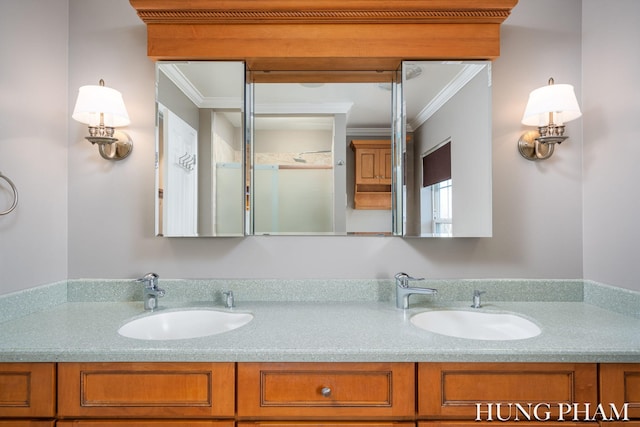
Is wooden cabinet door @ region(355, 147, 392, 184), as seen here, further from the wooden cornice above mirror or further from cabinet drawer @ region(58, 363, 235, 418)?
cabinet drawer @ region(58, 363, 235, 418)

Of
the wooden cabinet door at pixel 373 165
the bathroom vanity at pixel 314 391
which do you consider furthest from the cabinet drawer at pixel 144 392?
the wooden cabinet door at pixel 373 165

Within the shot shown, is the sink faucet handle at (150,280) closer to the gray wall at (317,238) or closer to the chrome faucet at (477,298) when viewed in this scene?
the gray wall at (317,238)

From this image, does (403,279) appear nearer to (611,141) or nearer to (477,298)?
(477,298)

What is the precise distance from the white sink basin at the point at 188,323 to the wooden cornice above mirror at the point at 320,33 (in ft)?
3.71

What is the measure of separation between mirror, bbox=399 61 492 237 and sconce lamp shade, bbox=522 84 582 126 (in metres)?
0.18

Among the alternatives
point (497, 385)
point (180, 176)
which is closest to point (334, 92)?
point (180, 176)

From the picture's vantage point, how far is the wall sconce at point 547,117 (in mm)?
1396

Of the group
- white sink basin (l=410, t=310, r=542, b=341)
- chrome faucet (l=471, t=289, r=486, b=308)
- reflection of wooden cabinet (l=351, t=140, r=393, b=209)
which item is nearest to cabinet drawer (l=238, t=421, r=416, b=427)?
white sink basin (l=410, t=310, r=542, b=341)

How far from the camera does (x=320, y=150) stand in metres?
1.56

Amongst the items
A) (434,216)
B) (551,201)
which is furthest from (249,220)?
(551,201)

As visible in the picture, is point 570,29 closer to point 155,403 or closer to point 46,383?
point 155,403

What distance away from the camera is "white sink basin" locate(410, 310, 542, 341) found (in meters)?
1.37

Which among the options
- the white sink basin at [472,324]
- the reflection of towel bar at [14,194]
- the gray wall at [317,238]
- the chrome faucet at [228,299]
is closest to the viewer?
the reflection of towel bar at [14,194]

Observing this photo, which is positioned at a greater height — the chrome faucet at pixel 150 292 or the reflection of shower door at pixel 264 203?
the reflection of shower door at pixel 264 203
